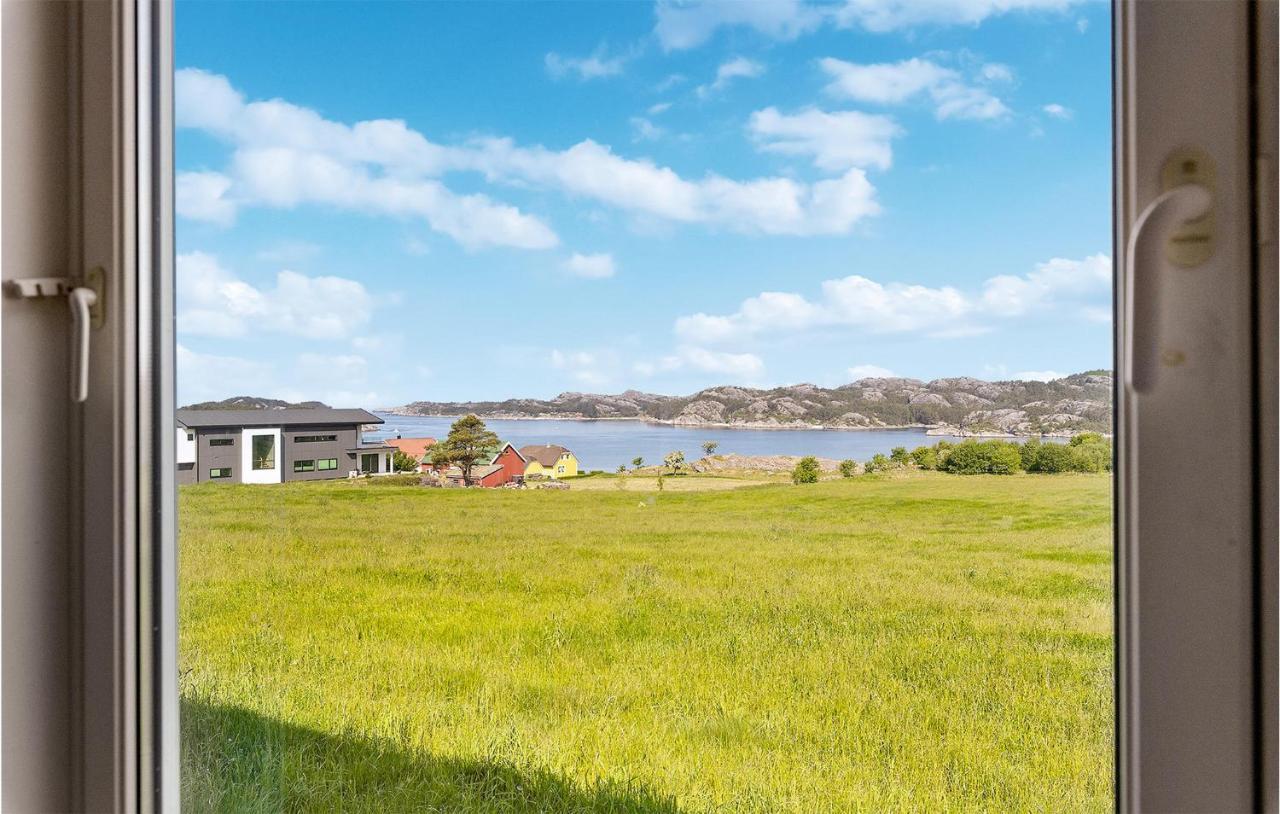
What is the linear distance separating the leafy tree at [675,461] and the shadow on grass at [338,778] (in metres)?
0.37

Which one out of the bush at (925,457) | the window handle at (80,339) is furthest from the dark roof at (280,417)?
the bush at (925,457)

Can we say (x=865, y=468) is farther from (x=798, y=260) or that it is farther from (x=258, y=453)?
(x=258, y=453)

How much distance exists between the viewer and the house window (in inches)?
33.4

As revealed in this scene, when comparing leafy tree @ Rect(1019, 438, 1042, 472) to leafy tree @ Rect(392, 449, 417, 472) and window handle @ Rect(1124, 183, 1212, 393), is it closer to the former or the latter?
window handle @ Rect(1124, 183, 1212, 393)

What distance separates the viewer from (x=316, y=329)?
866 mm

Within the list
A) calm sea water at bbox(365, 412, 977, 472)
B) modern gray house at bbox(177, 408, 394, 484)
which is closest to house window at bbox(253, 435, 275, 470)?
modern gray house at bbox(177, 408, 394, 484)

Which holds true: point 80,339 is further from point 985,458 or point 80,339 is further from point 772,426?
point 985,458

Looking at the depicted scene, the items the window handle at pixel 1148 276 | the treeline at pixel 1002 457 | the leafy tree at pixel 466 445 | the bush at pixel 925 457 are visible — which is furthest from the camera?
the leafy tree at pixel 466 445

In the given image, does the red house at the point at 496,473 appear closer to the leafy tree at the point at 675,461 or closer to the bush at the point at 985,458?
the leafy tree at the point at 675,461

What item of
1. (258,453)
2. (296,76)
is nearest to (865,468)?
(258,453)

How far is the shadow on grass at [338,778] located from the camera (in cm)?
79

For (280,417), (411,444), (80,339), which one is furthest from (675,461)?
(80,339)

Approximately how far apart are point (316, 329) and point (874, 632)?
2.48ft

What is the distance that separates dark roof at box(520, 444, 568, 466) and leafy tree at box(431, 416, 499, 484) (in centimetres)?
4
